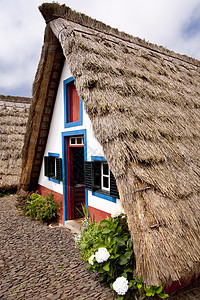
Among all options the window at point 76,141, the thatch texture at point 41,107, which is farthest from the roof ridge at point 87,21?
the window at point 76,141

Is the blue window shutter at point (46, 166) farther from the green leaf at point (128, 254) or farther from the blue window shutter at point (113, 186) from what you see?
the green leaf at point (128, 254)

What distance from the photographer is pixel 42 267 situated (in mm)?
4152

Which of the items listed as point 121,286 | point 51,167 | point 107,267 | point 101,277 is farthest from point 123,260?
point 51,167

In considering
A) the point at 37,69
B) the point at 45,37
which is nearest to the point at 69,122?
the point at 37,69

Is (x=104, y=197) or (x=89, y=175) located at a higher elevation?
(x=89, y=175)

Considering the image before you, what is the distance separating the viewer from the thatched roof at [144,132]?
2.77 metres

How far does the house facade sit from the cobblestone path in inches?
38.7

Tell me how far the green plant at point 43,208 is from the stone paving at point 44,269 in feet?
1.67

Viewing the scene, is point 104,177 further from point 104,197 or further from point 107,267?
point 107,267

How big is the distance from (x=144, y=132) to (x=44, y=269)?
3085mm

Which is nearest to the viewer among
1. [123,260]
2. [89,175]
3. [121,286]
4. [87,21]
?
[121,286]

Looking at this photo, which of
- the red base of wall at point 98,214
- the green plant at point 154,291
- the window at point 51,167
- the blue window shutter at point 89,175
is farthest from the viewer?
the window at point 51,167

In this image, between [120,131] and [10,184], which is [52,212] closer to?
[10,184]

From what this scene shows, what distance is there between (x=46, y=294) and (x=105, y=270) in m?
0.97
